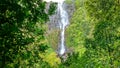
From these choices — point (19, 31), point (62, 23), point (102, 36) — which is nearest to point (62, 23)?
point (62, 23)

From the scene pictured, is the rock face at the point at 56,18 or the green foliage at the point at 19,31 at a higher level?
the rock face at the point at 56,18

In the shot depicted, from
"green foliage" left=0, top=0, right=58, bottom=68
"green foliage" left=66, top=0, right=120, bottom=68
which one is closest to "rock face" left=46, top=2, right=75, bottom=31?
"green foliage" left=66, top=0, right=120, bottom=68

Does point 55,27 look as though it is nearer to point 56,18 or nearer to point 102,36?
point 56,18

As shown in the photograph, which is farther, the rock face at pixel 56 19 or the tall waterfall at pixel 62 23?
the rock face at pixel 56 19

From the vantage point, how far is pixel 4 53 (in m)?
8.96

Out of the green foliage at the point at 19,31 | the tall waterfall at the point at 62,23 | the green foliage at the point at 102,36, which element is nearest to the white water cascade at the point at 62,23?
the tall waterfall at the point at 62,23

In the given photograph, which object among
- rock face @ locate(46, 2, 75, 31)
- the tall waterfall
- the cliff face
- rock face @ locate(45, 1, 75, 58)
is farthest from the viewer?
rock face @ locate(46, 2, 75, 31)

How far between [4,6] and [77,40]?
46.7 m

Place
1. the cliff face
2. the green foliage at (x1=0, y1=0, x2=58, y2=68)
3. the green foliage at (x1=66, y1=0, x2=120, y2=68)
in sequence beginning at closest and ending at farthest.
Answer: the green foliage at (x1=0, y1=0, x2=58, y2=68)
the green foliage at (x1=66, y1=0, x2=120, y2=68)
the cliff face

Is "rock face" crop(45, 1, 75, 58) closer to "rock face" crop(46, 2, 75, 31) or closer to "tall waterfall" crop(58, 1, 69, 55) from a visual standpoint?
"rock face" crop(46, 2, 75, 31)

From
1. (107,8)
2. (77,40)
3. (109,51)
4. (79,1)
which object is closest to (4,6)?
(109,51)

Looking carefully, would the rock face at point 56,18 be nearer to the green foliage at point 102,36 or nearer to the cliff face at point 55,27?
the cliff face at point 55,27

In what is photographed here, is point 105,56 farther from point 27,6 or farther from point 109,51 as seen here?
point 27,6

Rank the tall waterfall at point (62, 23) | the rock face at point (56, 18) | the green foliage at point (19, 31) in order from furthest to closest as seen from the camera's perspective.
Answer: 1. the rock face at point (56, 18)
2. the tall waterfall at point (62, 23)
3. the green foliage at point (19, 31)
